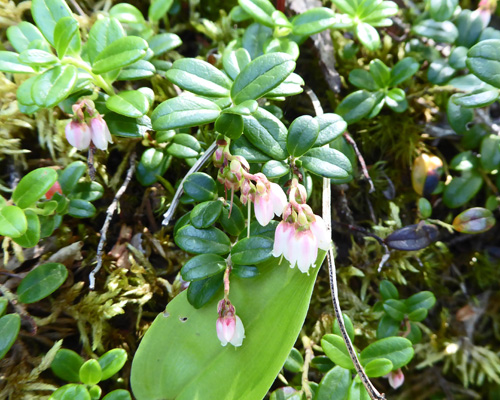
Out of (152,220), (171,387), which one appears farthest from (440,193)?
(171,387)

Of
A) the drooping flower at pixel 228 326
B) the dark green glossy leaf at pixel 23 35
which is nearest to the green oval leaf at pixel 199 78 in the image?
the dark green glossy leaf at pixel 23 35

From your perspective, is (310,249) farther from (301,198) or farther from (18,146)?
(18,146)

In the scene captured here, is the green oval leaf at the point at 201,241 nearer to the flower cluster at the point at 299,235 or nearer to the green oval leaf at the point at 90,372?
the flower cluster at the point at 299,235

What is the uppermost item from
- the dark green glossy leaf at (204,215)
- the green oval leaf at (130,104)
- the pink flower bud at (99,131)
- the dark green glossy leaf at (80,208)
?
the green oval leaf at (130,104)

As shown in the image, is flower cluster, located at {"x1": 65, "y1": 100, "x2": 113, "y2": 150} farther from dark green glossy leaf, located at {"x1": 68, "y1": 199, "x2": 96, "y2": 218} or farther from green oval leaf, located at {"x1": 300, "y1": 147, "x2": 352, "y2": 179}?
green oval leaf, located at {"x1": 300, "y1": 147, "x2": 352, "y2": 179}

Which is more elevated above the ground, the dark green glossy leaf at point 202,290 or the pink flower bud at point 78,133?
the pink flower bud at point 78,133

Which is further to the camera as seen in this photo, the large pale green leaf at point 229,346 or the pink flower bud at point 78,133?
the pink flower bud at point 78,133
